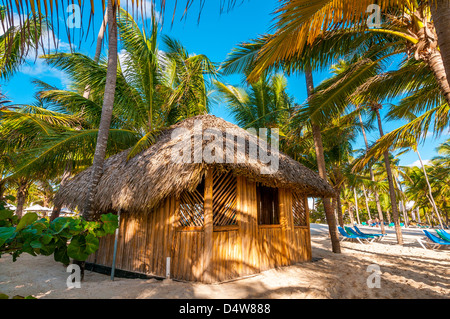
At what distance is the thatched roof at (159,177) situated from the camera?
4695 millimetres

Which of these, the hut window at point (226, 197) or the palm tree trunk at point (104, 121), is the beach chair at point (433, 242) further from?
the palm tree trunk at point (104, 121)

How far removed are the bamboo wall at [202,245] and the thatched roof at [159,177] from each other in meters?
0.44

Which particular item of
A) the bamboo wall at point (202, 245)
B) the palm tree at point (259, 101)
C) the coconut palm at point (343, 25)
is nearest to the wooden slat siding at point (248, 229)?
the bamboo wall at point (202, 245)

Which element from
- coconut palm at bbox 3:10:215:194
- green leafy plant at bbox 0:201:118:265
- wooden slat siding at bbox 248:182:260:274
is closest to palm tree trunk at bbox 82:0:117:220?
coconut palm at bbox 3:10:215:194

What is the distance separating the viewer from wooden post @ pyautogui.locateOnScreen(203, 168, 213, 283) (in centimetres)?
455

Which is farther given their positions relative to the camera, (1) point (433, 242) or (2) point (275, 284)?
(1) point (433, 242)

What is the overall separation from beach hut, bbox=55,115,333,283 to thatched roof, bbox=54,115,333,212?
0.02m

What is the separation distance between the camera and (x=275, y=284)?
4586 mm

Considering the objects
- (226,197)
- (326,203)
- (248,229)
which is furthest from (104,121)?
(326,203)

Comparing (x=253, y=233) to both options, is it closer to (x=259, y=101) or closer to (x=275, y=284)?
(x=275, y=284)

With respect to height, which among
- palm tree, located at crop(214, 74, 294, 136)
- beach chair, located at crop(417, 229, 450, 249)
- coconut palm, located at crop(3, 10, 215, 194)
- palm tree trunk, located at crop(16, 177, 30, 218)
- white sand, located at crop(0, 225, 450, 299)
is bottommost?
white sand, located at crop(0, 225, 450, 299)

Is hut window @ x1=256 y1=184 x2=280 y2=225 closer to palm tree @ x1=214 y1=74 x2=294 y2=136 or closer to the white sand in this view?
the white sand

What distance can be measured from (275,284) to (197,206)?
226 centimetres
